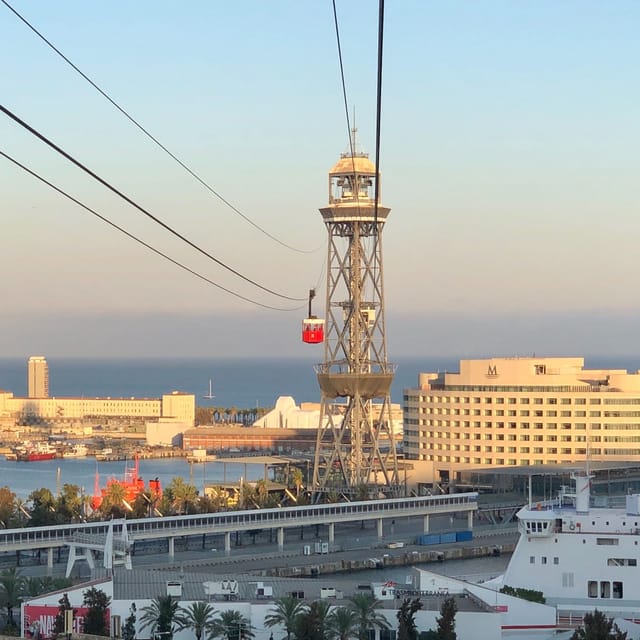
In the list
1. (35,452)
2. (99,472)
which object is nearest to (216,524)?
(99,472)

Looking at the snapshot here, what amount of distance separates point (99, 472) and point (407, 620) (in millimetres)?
66964

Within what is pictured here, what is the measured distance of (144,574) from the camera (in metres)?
30.2

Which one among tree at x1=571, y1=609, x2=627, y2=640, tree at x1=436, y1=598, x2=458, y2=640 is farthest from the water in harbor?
tree at x1=571, y1=609, x2=627, y2=640

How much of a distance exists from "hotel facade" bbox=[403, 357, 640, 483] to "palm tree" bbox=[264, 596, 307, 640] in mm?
42320

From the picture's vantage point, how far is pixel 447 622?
1047 inches

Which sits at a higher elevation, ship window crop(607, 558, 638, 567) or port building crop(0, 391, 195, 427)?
port building crop(0, 391, 195, 427)

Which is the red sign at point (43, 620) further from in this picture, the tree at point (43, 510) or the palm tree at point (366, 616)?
the tree at point (43, 510)

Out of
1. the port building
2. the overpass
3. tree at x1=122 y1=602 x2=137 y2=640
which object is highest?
the port building

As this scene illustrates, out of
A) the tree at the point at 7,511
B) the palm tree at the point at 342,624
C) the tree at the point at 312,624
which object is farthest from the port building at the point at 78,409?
the tree at the point at 312,624

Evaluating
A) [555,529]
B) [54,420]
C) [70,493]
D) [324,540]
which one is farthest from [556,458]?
[54,420]

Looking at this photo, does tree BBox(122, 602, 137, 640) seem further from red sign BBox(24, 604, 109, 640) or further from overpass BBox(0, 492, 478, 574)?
overpass BBox(0, 492, 478, 574)

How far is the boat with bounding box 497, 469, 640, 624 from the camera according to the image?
28219 millimetres

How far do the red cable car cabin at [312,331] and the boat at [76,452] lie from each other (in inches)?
1912

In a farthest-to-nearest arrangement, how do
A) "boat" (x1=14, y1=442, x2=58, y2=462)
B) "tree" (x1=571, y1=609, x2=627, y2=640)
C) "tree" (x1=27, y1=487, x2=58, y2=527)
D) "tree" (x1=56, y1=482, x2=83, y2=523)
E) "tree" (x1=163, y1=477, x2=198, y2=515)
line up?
"boat" (x1=14, y1=442, x2=58, y2=462), "tree" (x1=163, y1=477, x2=198, y2=515), "tree" (x1=56, y1=482, x2=83, y2=523), "tree" (x1=27, y1=487, x2=58, y2=527), "tree" (x1=571, y1=609, x2=627, y2=640)
